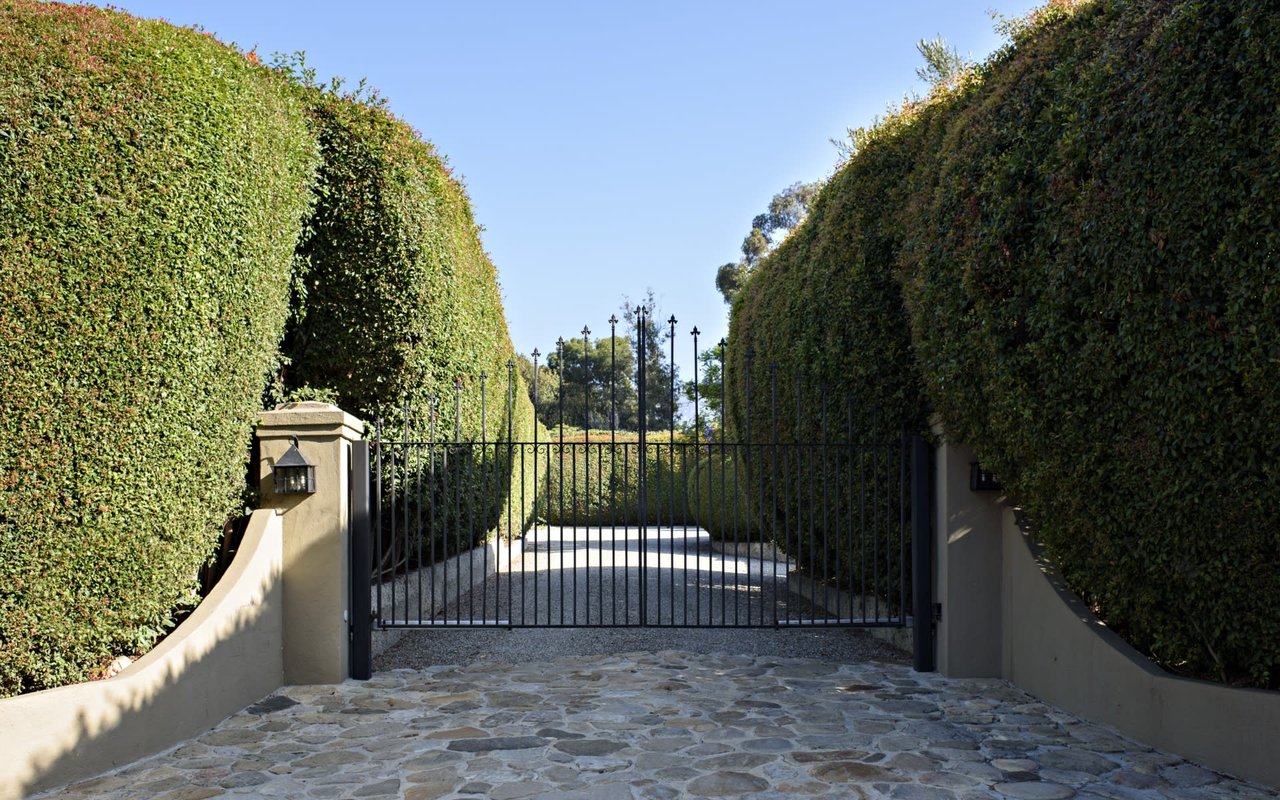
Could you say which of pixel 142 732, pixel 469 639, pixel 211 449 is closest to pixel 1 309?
pixel 211 449

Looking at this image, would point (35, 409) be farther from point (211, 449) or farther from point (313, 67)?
point (313, 67)

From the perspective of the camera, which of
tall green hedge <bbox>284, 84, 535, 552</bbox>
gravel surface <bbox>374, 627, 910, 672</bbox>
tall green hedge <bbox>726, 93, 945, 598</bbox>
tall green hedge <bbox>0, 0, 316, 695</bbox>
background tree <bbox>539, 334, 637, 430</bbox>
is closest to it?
tall green hedge <bbox>0, 0, 316, 695</bbox>

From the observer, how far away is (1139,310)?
477cm

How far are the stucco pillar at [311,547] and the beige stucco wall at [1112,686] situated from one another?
5.21 metres

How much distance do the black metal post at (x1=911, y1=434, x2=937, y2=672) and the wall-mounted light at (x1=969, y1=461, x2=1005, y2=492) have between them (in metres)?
0.42

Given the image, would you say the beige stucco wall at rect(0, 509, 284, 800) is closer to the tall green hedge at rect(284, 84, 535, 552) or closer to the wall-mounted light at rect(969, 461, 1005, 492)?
the tall green hedge at rect(284, 84, 535, 552)

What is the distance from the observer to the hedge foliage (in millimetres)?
4242

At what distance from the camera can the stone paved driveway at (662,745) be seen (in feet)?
15.7

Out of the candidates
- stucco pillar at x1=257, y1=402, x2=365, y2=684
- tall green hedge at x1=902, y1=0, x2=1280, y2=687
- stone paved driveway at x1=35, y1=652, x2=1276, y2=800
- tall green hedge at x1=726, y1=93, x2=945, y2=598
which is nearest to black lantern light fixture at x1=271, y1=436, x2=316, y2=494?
stucco pillar at x1=257, y1=402, x2=365, y2=684

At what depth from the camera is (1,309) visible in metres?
4.79

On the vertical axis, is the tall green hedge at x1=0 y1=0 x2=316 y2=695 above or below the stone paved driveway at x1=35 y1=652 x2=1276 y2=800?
above

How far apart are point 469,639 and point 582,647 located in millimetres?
1237

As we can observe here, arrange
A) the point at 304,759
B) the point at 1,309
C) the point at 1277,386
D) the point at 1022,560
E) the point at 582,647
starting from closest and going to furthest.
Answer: the point at 1277,386 → the point at 1,309 → the point at 304,759 → the point at 1022,560 → the point at 582,647

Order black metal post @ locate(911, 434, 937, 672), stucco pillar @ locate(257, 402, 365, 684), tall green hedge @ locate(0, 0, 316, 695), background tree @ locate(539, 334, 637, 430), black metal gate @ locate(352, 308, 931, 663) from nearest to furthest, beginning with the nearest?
tall green hedge @ locate(0, 0, 316, 695)
stucco pillar @ locate(257, 402, 365, 684)
black metal post @ locate(911, 434, 937, 672)
black metal gate @ locate(352, 308, 931, 663)
background tree @ locate(539, 334, 637, 430)
